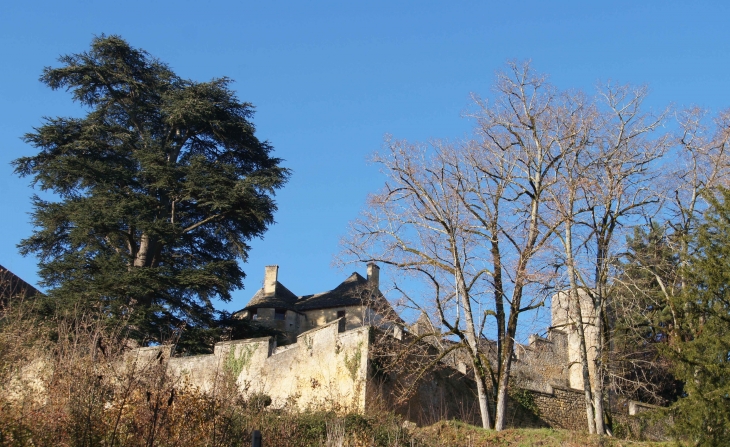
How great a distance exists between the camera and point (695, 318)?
1440cm

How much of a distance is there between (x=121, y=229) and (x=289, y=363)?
10.3m

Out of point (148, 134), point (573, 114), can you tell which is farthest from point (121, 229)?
point (573, 114)

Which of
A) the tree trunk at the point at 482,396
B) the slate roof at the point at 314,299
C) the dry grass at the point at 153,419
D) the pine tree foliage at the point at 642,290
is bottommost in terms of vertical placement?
the dry grass at the point at 153,419

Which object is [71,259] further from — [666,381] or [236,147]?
[666,381]

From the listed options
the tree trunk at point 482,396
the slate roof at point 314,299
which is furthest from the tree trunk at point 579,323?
the slate roof at point 314,299

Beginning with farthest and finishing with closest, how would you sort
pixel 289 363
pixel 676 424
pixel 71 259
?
pixel 71 259, pixel 289 363, pixel 676 424

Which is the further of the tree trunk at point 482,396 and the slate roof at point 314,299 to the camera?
the slate roof at point 314,299

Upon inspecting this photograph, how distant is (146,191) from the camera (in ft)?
94.6

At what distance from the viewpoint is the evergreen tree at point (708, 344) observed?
13164 mm

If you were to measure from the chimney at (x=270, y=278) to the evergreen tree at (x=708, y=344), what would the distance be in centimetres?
2379

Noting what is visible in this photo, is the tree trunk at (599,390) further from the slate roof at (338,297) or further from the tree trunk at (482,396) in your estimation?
the slate roof at (338,297)

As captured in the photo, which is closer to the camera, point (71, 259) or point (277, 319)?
point (71, 259)

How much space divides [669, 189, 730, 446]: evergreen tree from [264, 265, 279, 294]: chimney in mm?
23790

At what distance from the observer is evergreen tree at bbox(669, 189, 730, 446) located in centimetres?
1316
